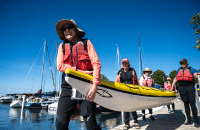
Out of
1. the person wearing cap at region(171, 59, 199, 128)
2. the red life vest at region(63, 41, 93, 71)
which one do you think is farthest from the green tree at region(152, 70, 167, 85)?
the red life vest at region(63, 41, 93, 71)

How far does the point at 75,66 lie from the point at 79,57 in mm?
160

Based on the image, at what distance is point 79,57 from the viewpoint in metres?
1.92

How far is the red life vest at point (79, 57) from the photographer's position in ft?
6.31

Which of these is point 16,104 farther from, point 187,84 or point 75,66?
point 187,84

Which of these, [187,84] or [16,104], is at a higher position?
[187,84]

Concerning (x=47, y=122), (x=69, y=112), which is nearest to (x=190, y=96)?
(x=69, y=112)

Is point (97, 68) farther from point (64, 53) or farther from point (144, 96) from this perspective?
point (144, 96)

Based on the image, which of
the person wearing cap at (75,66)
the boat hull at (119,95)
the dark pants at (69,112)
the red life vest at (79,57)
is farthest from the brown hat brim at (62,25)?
the dark pants at (69,112)

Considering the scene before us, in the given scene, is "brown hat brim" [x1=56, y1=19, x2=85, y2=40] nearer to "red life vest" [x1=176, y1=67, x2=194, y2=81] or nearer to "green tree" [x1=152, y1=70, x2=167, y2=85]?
"red life vest" [x1=176, y1=67, x2=194, y2=81]

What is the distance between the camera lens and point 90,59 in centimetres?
187

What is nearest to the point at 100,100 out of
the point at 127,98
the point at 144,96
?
the point at 127,98

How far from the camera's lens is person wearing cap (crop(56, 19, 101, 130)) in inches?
70.4

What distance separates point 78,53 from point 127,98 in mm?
1589

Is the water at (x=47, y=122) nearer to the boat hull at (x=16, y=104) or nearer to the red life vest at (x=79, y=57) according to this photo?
the red life vest at (x=79, y=57)
